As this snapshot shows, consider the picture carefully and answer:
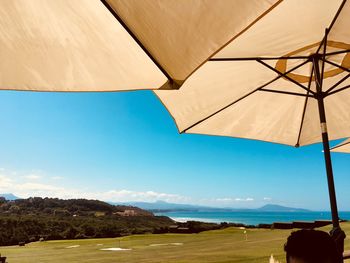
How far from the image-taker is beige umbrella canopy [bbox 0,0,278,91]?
1693 millimetres

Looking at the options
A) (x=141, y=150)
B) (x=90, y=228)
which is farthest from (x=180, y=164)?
(x=90, y=228)

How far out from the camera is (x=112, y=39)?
2.08 m

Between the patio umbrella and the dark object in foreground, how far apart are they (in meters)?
0.46

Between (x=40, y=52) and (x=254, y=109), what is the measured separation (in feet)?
9.95

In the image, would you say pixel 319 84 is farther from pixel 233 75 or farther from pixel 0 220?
pixel 0 220

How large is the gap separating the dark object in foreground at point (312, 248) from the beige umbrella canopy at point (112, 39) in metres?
1.11

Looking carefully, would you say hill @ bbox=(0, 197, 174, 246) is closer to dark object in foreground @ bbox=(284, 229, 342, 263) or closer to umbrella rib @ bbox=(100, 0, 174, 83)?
umbrella rib @ bbox=(100, 0, 174, 83)

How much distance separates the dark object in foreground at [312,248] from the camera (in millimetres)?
1941

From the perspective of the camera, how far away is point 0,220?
725 inches

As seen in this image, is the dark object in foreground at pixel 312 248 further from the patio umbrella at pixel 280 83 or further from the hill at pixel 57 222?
the hill at pixel 57 222

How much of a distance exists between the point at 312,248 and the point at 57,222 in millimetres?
19742

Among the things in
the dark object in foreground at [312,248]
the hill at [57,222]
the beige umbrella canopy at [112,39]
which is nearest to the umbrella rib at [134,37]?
the beige umbrella canopy at [112,39]

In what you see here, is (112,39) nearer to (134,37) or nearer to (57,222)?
(134,37)

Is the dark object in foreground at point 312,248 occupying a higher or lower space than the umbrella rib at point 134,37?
lower
